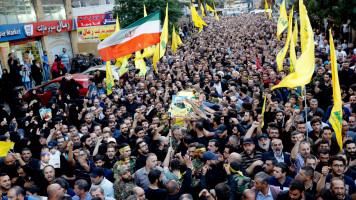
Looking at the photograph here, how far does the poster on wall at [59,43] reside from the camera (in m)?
21.7

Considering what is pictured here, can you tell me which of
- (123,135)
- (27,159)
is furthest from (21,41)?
(27,159)

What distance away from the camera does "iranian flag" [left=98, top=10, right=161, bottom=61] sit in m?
8.06

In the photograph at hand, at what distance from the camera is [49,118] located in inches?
340

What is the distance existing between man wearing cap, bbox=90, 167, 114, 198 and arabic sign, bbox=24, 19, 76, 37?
630 inches

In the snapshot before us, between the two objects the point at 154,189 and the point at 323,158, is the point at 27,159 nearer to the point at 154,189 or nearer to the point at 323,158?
the point at 154,189

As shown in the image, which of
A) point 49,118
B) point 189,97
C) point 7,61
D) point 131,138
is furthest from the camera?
point 7,61

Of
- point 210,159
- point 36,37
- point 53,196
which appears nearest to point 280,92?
point 210,159

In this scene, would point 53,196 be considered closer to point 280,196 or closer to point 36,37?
point 280,196

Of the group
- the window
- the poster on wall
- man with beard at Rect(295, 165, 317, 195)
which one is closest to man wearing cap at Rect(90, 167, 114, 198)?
man with beard at Rect(295, 165, 317, 195)

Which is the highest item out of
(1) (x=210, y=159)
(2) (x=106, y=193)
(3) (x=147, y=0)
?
(3) (x=147, y=0)

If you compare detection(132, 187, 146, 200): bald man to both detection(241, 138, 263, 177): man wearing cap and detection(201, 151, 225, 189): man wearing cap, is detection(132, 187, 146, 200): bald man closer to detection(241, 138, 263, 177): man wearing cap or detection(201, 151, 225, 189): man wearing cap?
detection(201, 151, 225, 189): man wearing cap

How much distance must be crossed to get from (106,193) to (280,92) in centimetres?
580

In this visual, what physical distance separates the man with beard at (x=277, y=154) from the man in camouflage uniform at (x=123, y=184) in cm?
209

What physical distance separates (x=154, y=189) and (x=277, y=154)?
2.03m
